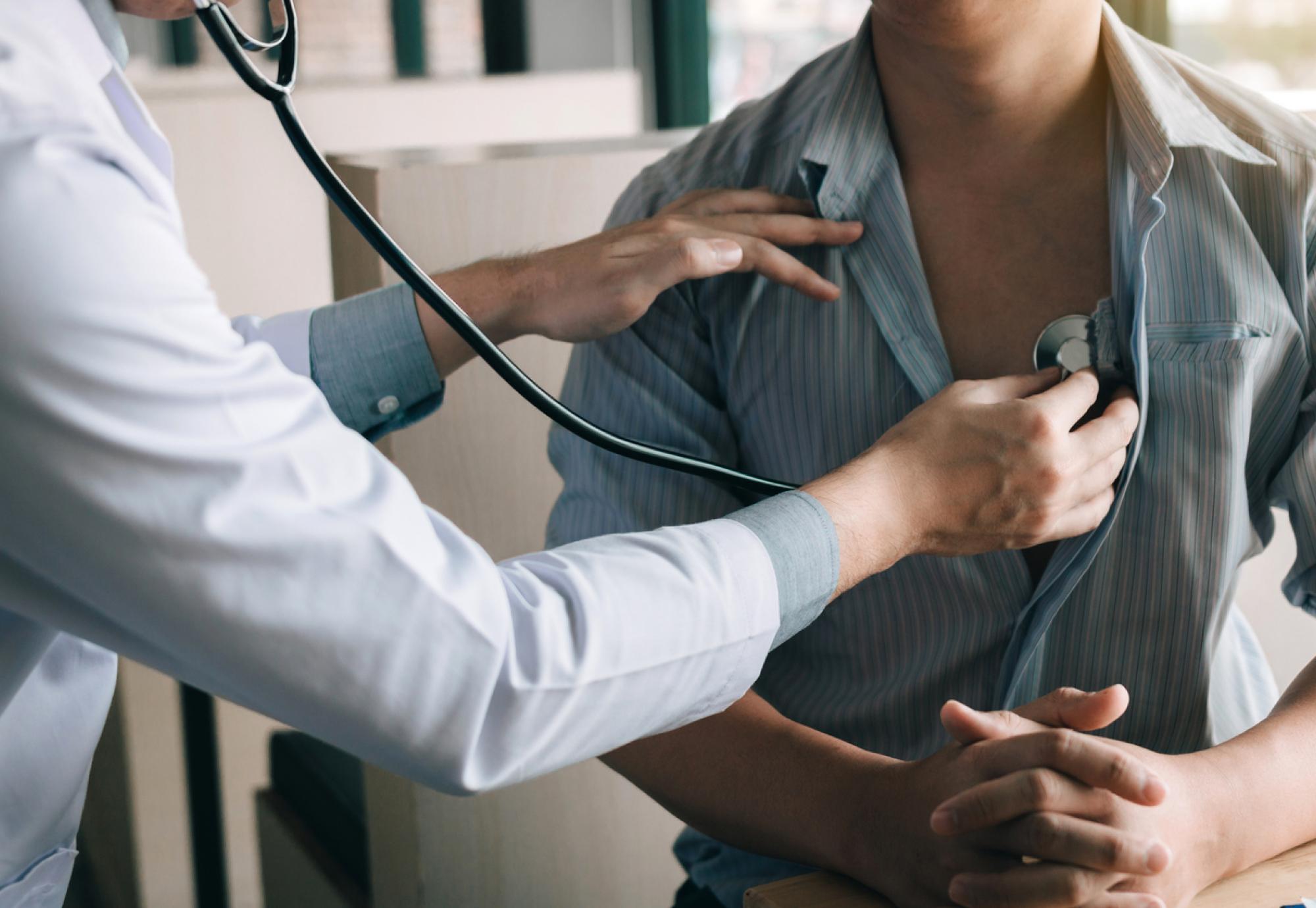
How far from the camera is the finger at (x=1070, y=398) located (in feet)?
2.82

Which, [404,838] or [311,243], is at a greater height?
[311,243]

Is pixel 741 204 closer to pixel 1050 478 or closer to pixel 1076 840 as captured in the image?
pixel 1050 478

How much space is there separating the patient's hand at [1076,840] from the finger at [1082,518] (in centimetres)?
15

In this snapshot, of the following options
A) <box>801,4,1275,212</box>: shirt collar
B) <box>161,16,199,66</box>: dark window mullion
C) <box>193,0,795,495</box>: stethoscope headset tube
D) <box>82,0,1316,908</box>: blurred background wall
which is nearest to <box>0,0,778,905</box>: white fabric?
<box>193,0,795,495</box>: stethoscope headset tube

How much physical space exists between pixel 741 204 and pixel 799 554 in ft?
1.31

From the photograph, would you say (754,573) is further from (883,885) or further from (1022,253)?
(1022,253)

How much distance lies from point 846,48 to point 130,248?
0.73 meters

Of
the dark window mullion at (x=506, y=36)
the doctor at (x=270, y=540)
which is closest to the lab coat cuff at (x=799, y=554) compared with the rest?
the doctor at (x=270, y=540)

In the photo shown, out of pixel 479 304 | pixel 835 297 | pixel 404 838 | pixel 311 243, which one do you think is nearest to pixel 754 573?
pixel 835 297

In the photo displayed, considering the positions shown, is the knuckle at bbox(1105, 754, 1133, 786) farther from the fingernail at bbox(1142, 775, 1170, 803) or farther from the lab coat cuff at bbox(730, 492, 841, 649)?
the lab coat cuff at bbox(730, 492, 841, 649)

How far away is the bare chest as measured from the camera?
1.05 m

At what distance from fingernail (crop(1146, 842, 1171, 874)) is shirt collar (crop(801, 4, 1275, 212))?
1.65ft

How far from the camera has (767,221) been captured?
41.2 inches

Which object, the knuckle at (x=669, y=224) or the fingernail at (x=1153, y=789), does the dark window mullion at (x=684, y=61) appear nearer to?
the knuckle at (x=669, y=224)
